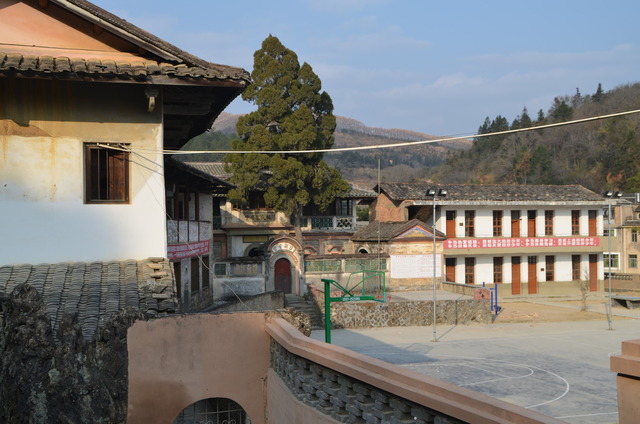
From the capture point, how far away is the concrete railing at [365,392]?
4.13 meters

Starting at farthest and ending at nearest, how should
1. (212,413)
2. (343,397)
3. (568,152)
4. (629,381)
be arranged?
(568,152)
(212,413)
(343,397)
(629,381)

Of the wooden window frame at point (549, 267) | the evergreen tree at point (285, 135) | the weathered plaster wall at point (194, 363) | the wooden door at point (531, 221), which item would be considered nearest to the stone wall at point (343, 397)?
the weathered plaster wall at point (194, 363)

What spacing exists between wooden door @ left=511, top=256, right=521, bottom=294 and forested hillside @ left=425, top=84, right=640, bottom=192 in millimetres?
29493

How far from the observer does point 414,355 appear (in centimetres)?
2242

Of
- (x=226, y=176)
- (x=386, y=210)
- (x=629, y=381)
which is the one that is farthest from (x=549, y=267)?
(x=629, y=381)

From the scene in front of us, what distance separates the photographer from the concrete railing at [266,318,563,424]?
13.5 feet

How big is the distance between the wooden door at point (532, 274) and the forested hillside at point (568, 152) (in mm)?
28309

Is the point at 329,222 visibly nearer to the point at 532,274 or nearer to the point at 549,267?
the point at 532,274

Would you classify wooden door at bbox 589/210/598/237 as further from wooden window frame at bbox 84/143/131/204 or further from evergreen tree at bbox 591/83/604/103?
evergreen tree at bbox 591/83/604/103

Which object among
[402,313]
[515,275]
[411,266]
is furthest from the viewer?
[515,275]

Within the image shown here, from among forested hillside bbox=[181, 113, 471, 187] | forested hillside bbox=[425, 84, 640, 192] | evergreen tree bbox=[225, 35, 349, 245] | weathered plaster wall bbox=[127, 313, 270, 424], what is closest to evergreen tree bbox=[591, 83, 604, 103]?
forested hillside bbox=[425, 84, 640, 192]

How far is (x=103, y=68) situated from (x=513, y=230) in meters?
36.1

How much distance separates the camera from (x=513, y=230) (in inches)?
1624

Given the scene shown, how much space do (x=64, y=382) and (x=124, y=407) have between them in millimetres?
879
